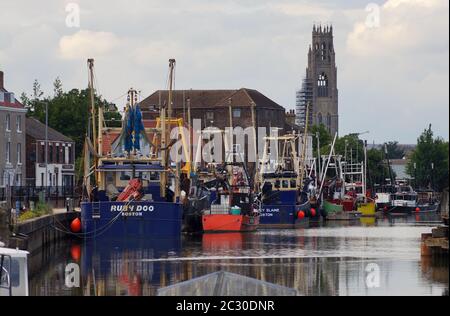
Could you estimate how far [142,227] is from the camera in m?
76.9

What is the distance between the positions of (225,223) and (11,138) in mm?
31813

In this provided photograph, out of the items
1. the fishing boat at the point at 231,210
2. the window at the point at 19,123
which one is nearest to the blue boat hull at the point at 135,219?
the fishing boat at the point at 231,210

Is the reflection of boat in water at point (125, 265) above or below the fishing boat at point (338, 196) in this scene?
below

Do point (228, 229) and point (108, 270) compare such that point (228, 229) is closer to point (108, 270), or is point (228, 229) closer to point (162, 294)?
point (108, 270)

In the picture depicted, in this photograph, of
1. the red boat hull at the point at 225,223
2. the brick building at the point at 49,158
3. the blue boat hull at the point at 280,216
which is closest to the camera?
the red boat hull at the point at 225,223

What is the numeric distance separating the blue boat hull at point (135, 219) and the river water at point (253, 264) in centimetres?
69

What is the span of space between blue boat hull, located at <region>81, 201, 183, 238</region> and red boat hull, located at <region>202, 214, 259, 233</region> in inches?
561

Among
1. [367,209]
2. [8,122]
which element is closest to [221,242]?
[8,122]

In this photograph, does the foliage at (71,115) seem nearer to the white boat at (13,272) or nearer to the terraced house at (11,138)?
the terraced house at (11,138)

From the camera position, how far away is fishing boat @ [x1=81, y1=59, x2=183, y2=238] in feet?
253

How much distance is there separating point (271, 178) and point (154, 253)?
43769 mm

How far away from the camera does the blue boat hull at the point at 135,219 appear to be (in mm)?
76938

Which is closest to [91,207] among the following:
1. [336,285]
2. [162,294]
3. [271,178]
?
[336,285]

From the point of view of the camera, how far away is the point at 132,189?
78.6 m
